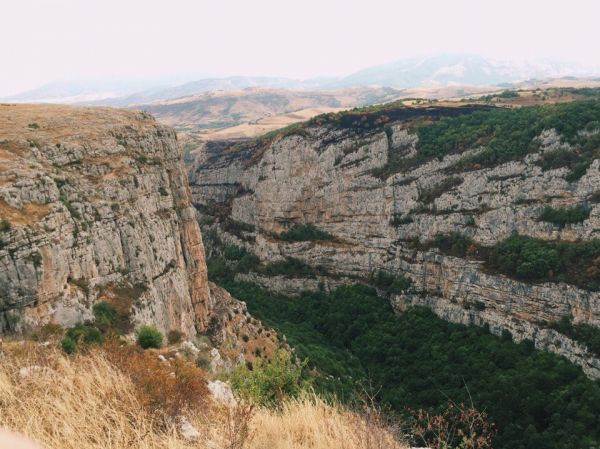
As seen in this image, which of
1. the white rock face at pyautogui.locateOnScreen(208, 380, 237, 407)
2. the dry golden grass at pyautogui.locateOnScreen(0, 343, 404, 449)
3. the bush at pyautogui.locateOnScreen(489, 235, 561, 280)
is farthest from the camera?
the bush at pyautogui.locateOnScreen(489, 235, 561, 280)

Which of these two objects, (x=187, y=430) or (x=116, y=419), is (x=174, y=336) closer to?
(x=187, y=430)

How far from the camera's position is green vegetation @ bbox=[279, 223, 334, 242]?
77375mm

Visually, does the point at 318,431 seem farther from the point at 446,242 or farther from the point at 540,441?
the point at 446,242

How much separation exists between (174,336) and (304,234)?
1768 inches

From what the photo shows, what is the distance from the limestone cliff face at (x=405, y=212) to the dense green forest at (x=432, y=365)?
2705 mm

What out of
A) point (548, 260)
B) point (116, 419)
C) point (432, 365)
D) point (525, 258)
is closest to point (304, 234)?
point (432, 365)

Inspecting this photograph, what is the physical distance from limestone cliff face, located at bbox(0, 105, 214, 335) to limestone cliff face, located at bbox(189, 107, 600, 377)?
103 ft

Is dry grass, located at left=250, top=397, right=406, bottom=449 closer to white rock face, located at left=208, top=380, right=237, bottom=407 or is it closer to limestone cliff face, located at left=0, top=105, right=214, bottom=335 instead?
white rock face, located at left=208, top=380, right=237, bottom=407

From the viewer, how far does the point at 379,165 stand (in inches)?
2918

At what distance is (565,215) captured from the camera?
51062mm

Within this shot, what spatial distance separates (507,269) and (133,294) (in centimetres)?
4211

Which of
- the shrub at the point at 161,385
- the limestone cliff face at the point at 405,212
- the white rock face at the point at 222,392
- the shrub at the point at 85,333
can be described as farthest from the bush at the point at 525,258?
the shrub at the point at 161,385

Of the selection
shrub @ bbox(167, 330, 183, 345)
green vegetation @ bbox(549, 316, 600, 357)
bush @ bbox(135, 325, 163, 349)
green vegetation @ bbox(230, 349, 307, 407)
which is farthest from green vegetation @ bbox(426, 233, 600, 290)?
bush @ bbox(135, 325, 163, 349)

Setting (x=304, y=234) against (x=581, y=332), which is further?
(x=304, y=234)
